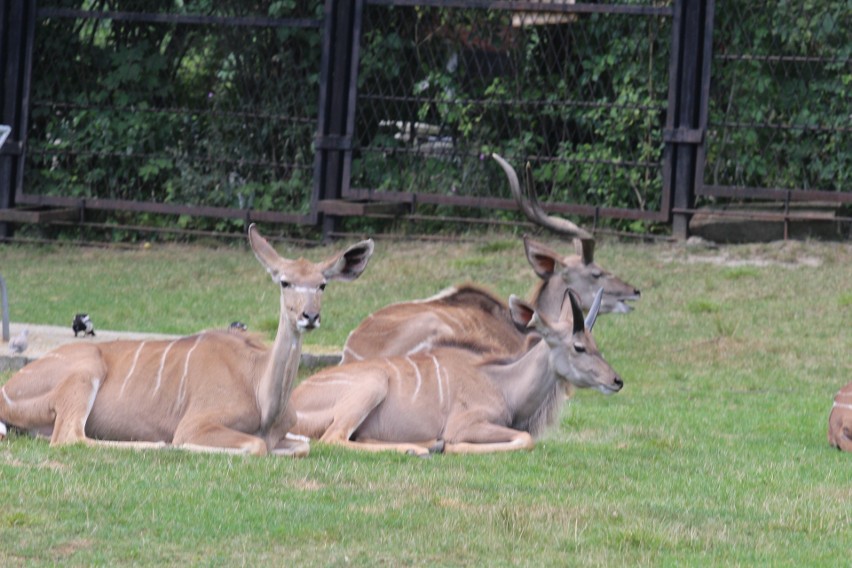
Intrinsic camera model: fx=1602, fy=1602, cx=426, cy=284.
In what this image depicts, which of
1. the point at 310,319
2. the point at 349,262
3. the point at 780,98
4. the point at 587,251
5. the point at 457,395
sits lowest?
the point at 457,395

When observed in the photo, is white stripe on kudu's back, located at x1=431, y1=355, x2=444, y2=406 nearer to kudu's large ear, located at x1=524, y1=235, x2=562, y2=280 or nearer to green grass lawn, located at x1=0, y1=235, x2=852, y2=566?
green grass lawn, located at x1=0, y1=235, x2=852, y2=566

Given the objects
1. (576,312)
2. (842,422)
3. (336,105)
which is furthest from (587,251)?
(336,105)

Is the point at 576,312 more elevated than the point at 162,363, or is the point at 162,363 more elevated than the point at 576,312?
the point at 576,312

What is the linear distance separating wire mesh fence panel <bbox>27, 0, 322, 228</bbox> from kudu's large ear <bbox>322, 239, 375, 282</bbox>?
20.9 feet

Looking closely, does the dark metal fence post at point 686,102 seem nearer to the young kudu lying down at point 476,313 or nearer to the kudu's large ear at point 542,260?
the young kudu lying down at point 476,313

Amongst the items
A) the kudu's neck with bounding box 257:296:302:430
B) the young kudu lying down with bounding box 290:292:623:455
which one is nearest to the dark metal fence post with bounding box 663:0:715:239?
the young kudu lying down with bounding box 290:292:623:455

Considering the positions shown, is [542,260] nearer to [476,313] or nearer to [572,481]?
[476,313]

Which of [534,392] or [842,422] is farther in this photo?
[534,392]

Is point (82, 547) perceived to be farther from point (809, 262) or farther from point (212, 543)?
point (809, 262)

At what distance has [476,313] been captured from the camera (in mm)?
7785

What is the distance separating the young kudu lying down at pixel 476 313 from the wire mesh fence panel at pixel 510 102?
9.15 ft

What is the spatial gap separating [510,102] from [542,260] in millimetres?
3350

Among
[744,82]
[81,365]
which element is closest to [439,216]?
[744,82]

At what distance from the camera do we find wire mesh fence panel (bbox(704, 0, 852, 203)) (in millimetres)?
10953
